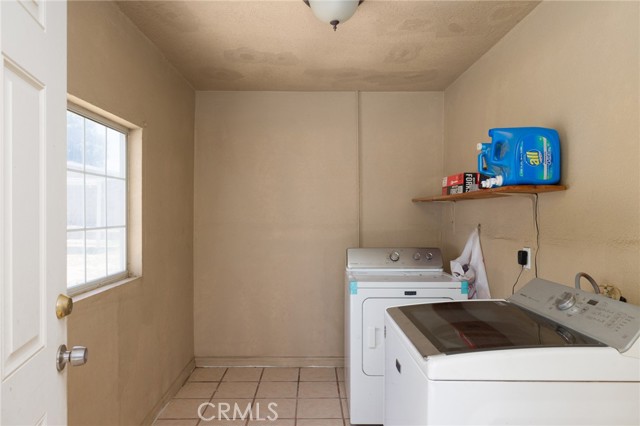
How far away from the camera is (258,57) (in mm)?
2461

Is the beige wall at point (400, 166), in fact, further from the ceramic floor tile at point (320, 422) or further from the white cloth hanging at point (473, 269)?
the ceramic floor tile at point (320, 422)

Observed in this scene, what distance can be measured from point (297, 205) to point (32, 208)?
2406 mm

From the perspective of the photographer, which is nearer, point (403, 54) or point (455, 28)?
point (455, 28)

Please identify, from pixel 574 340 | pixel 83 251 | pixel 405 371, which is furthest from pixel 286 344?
pixel 574 340

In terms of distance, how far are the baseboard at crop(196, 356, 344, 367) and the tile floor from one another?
0.04 m

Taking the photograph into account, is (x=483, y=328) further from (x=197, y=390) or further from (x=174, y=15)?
(x=197, y=390)

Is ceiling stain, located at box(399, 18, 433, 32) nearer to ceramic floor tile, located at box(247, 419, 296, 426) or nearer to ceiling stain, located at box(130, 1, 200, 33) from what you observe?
ceiling stain, located at box(130, 1, 200, 33)

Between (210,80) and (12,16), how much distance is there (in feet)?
7.51

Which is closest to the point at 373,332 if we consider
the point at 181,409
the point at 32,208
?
the point at 181,409

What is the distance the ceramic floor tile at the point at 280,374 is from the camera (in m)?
2.94

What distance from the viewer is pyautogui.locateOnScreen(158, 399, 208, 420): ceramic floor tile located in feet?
7.90

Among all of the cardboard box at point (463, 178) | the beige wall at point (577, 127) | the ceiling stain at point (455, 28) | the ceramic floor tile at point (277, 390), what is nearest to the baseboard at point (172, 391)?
the ceramic floor tile at point (277, 390)

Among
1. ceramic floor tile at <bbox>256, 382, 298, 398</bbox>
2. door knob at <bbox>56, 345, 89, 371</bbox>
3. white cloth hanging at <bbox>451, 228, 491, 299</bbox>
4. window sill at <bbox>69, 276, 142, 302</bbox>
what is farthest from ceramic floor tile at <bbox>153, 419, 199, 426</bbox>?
white cloth hanging at <bbox>451, 228, 491, 299</bbox>

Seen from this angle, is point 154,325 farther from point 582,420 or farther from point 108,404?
point 582,420
